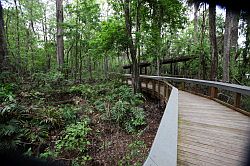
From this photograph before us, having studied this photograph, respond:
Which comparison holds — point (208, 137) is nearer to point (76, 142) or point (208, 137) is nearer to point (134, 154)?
point (134, 154)

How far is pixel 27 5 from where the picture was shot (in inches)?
687

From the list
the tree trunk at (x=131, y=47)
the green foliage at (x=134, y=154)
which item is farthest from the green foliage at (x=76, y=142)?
the tree trunk at (x=131, y=47)

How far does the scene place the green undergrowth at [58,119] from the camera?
5234mm

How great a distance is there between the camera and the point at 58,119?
646 centimetres

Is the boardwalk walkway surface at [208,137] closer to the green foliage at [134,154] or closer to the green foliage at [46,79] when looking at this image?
the green foliage at [134,154]

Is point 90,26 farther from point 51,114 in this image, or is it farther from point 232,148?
point 232,148

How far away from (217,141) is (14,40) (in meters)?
16.7

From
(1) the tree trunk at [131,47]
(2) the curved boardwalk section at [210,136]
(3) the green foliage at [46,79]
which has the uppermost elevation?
(1) the tree trunk at [131,47]

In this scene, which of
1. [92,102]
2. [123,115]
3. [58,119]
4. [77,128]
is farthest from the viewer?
[92,102]

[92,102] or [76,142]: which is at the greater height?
[92,102]

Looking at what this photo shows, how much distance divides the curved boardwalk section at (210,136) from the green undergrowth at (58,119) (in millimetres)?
1783

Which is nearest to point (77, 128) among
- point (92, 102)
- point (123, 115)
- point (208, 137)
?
point (123, 115)

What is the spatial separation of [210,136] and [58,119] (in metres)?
4.79

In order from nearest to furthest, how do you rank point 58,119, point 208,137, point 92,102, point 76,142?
point 208,137, point 76,142, point 58,119, point 92,102
